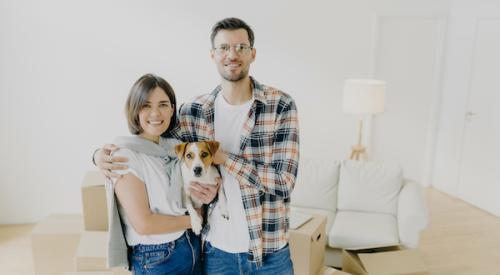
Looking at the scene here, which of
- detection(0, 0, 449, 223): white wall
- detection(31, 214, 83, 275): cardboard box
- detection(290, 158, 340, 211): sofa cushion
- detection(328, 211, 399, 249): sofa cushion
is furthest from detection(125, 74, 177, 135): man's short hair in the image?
detection(0, 0, 449, 223): white wall

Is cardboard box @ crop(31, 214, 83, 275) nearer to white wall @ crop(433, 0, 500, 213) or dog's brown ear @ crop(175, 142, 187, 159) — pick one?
dog's brown ear @ crop(175, 142, 187, 159)

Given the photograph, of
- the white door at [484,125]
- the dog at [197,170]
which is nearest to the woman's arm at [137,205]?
the dog at [197,170]

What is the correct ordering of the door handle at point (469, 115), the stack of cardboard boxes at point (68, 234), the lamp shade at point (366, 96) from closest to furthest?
the stack of cardboard boxes at point (68, 234)
the lamp shade at point (366, 96)
the door handle at point (469, 115)

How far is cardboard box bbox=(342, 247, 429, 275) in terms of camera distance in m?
2.45

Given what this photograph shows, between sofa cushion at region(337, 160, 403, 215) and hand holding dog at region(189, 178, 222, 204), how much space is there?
6.97ft

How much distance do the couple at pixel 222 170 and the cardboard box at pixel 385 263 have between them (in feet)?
3.85

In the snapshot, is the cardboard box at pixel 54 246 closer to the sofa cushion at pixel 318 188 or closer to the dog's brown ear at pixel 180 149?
the dog's brown ear at pixel 180 149

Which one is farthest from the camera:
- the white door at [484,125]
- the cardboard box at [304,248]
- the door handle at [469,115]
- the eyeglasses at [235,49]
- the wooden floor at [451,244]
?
the door handle at [469,115]

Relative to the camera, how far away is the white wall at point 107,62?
3.63 meters

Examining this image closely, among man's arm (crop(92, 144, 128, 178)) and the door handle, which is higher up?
man's arm (crop(92, 144, 128, 178))

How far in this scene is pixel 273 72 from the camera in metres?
4.36

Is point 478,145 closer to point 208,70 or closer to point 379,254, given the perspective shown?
point 379,254

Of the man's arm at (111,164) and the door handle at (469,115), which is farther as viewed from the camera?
the door handle at (469,115)

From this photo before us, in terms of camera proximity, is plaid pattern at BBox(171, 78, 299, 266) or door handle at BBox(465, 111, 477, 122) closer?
plaid pattern at BBox(171, 78, 299, 266)
